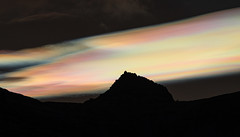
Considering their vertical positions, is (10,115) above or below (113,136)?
above

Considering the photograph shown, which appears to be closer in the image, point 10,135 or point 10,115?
point 10,135

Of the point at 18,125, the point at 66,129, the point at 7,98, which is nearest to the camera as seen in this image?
the point at 18,125

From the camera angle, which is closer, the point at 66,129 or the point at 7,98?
the point at 66,129

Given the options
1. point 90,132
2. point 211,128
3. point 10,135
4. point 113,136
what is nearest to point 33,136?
point 10,135

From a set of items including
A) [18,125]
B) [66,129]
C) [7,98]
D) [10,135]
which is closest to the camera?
[10,135]

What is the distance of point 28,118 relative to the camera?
176 m

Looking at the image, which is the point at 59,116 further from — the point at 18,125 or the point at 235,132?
the point at 235,132

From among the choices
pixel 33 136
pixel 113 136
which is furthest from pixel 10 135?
pixel 113 136

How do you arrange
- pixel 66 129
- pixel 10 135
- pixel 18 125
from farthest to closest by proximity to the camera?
1. pixel 66 129
2. pixel 18 125
3. pixel 10 135

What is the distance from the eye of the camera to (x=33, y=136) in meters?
154

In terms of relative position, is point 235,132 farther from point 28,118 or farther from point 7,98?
point 7,98

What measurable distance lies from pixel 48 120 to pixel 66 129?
11.8 metres

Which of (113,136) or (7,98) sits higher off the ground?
(7,98)

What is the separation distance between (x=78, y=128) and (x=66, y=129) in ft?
30.1
